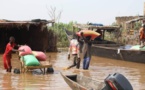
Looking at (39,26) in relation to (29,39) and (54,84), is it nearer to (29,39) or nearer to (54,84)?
(29,39)

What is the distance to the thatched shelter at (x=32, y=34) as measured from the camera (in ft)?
70.8

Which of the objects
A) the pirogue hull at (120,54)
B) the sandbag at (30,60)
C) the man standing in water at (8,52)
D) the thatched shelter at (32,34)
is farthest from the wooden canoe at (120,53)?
the man standing in water at (8,52)

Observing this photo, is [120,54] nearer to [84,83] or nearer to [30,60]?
[30,60]

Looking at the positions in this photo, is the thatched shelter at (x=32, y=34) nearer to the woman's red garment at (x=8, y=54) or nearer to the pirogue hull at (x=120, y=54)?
the pirogue hull at (x=120, y=54)

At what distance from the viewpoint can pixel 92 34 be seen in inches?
531

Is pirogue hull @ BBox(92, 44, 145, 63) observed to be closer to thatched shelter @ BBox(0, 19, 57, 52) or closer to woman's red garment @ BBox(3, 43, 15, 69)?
thatched shelter @ BBox(0, 19, 57, 52)

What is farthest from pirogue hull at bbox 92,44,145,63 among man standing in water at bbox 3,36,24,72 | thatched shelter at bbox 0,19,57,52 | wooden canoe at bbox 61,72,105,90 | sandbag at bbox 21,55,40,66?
wooden canoe at bbox 61,72,105,90

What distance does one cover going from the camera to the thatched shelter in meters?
21.6

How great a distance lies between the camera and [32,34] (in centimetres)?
2522

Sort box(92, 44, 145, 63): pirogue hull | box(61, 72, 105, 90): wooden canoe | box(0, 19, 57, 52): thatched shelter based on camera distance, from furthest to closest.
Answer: box(0, 19, 57, 52): thatched shelter
box(92, 44, 145, 63): pirogue hull
box(61, 72, 105, 90): wooden canoe

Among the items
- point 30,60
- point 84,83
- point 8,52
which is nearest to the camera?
point 84,83

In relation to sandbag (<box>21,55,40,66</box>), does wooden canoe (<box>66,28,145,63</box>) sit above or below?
below

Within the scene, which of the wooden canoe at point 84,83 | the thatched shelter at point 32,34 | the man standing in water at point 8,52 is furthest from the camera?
the thatched shelter at point 32,34

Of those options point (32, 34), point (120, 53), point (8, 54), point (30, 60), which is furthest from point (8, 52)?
point (32, 34)
